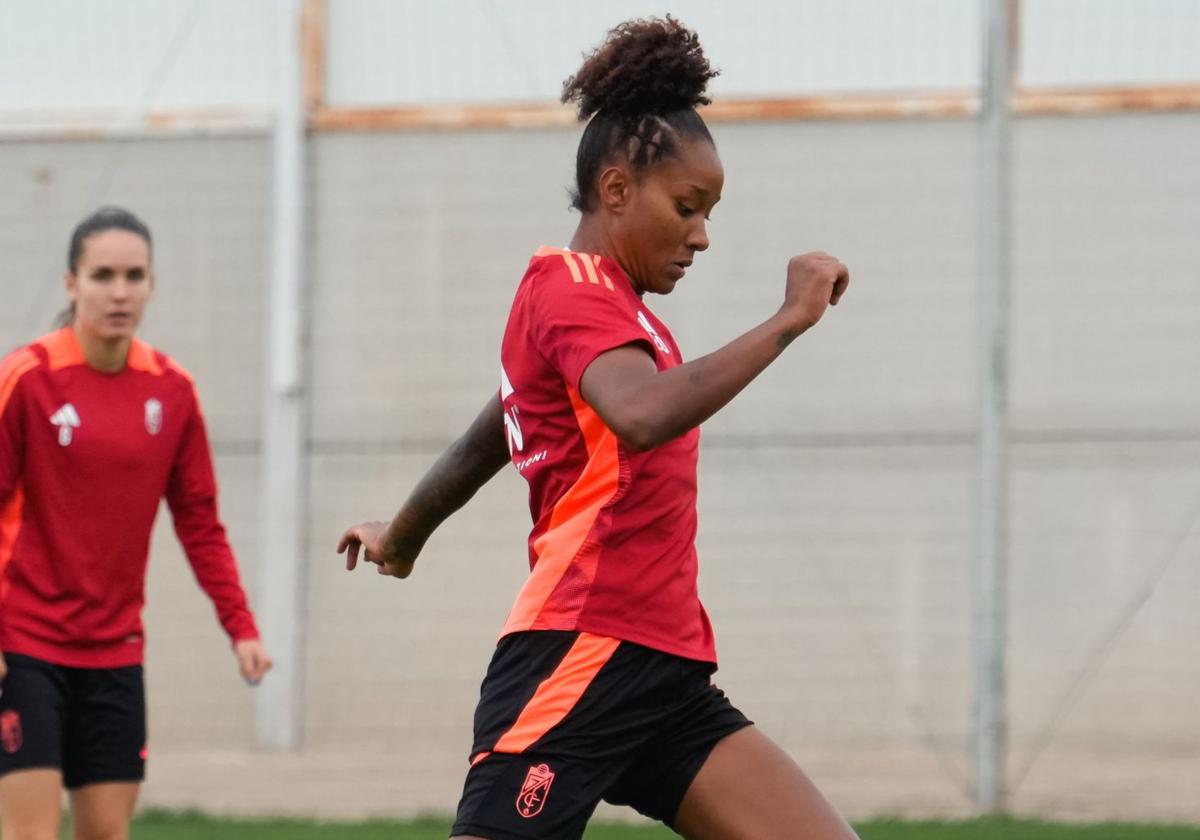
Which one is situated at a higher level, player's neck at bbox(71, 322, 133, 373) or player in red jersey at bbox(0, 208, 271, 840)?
player's neck at bbox(71, 322, 133, 373)

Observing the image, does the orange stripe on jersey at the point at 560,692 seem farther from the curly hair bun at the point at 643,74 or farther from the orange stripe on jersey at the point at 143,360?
the orange stripe on jersey at the point at 143,360

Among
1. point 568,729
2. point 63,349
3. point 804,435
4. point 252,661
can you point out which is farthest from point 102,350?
point 804,435

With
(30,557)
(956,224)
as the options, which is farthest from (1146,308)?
(30,557)

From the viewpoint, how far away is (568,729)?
10.2 feet

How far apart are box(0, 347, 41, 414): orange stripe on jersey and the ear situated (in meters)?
2.13

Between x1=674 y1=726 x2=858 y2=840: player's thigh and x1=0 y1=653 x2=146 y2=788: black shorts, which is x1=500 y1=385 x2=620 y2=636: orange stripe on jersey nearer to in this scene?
x1=674 y1=726 x2=858 y2=840: player's thigh

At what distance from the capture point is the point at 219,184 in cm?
1071

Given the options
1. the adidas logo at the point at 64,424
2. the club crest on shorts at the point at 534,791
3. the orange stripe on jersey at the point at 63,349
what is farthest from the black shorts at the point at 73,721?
the club crest on shorts at the point at 534,791

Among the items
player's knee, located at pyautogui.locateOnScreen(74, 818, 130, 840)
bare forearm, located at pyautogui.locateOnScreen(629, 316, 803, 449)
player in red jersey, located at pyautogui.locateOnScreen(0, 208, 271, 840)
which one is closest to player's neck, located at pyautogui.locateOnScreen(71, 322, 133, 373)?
player in red jersey, located at pyautogui.locateOnScreen(0, 208, 271, 840)

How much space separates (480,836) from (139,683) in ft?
6.95

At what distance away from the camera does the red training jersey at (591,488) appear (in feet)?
10.2

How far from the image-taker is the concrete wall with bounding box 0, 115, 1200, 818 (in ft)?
31.2

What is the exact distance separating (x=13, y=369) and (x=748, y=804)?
2451mm

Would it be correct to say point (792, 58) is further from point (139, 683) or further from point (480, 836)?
point (480, 836)
